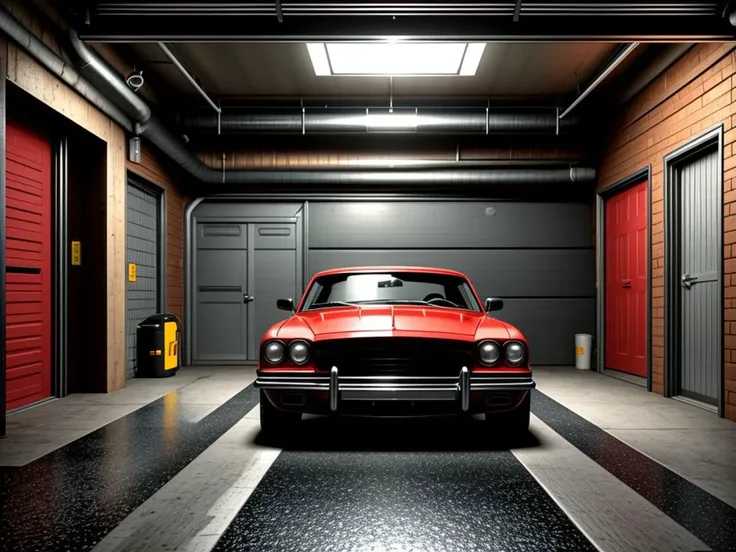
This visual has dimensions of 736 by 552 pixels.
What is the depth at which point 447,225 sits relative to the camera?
951 centimetres

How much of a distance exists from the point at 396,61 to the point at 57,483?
5.68 meters

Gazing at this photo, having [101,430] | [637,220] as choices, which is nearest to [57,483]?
[101,430]

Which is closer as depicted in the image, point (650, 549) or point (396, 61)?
point (650, 549)

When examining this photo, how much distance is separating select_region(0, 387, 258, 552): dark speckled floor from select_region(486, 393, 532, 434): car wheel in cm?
207

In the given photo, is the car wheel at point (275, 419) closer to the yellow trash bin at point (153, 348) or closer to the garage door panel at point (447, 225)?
the yellow trash bin at point (153, 348)

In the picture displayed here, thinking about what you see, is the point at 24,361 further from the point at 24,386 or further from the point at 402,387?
the point at 402,387

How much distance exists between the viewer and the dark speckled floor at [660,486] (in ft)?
7.72

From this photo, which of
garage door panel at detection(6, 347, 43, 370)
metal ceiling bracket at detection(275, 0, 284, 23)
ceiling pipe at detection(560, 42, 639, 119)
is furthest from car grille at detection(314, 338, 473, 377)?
ceiling pipe at detection(560, 42, 639, 119)

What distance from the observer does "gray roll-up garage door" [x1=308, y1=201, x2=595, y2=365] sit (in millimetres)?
9367

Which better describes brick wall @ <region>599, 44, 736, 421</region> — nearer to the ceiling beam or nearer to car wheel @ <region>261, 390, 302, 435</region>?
the ceiling beam

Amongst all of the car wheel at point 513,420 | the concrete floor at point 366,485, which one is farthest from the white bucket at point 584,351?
the car wheel at point 513,420

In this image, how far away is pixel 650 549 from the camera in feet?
6.97

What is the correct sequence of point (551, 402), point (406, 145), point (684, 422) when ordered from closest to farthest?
point (684, 422) → point (551, 402) → point (406, 145)

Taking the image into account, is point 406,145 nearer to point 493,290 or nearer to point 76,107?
point 493,290
